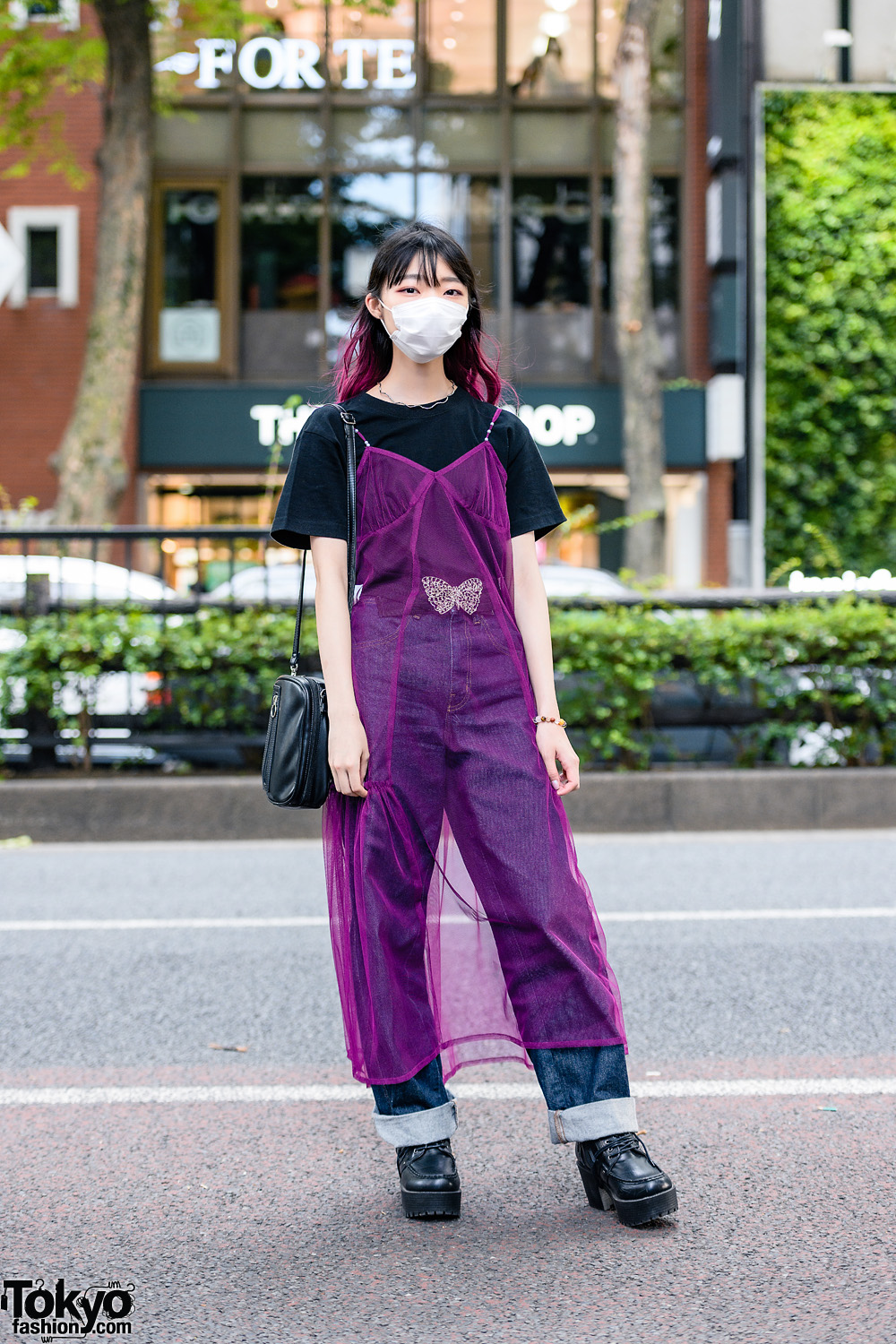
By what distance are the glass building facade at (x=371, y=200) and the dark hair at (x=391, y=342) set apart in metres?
16.0

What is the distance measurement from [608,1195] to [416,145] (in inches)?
726

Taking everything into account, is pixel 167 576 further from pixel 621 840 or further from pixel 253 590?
pixel 621 840

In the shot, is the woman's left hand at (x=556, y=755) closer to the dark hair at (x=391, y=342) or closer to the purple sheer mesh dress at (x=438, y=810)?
the purple sheer mesh dress at (x=438, y=810)

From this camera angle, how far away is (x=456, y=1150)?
322 centimetres

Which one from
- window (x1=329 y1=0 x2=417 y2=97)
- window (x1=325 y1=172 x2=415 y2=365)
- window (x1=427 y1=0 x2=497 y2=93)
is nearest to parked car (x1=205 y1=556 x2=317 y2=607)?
window (x1=325 y1=172 x2=415 y2=365)

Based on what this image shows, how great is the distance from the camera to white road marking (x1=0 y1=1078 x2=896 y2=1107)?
3.58 metres

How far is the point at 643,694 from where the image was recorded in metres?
8.54

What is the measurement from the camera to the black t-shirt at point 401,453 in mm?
2836

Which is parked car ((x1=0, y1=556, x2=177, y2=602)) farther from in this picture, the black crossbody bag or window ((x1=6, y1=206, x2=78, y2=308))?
window ((x1=6, y1=206, x2=78, y2=308))

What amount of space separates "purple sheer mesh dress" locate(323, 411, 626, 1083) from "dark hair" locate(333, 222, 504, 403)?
24 cm

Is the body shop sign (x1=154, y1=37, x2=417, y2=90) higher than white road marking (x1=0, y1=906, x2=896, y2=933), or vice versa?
the body shop sign (x1=154, y1=37, x2=417, y2=90)
